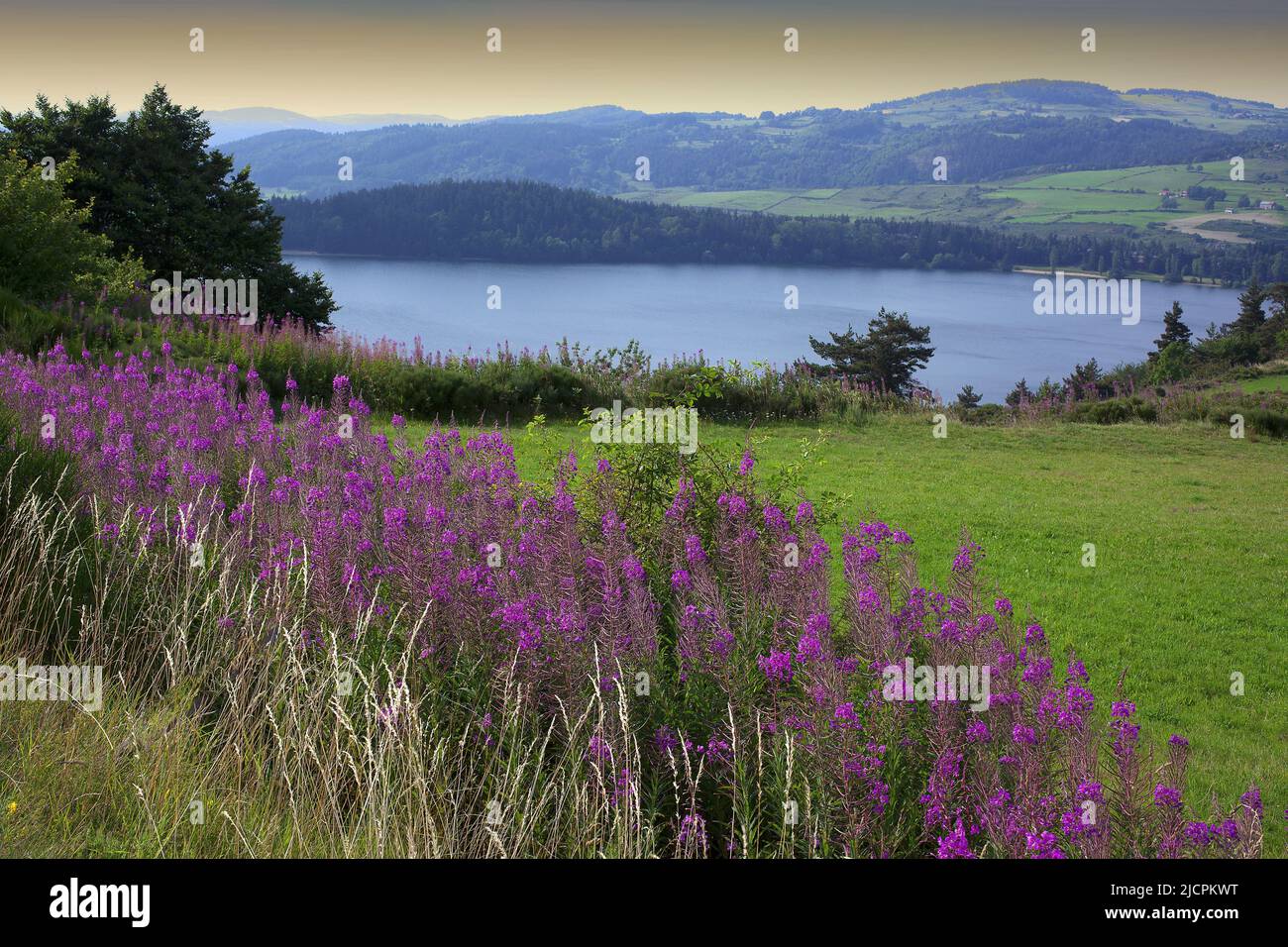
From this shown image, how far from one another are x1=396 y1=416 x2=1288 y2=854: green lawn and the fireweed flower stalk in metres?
0.95

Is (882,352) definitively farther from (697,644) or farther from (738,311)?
(697,644)

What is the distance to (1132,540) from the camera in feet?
30.8

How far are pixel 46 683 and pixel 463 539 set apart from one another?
174 centimetres

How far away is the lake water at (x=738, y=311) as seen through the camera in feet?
195

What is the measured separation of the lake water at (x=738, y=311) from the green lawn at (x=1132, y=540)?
34.5m

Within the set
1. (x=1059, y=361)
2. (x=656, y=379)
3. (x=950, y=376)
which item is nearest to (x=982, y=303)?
(x=1059, y=361)

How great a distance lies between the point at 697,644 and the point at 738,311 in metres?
76.9

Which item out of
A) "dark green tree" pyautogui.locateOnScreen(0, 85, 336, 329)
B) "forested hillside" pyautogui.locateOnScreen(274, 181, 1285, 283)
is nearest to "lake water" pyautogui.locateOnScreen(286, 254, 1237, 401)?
"forested hillside" pyautogui.locateOnScreen(274, 181, 1285, 283)

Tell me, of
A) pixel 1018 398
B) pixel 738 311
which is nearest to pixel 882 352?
pixel 1018 398

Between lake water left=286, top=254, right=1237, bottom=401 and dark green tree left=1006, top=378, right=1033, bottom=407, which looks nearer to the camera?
dark green tree left=1006, top=378, right=1033, bottom=407

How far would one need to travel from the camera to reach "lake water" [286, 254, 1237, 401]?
5947 cm

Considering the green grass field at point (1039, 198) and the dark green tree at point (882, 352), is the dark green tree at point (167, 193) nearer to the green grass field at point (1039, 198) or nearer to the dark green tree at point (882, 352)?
the dark green tree at point (882, 352)

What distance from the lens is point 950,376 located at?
62.5 meters

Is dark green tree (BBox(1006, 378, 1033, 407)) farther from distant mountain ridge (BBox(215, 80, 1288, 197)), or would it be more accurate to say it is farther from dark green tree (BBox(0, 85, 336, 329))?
distant mountain ridge (BBox(215, 80, 1288, 197))
